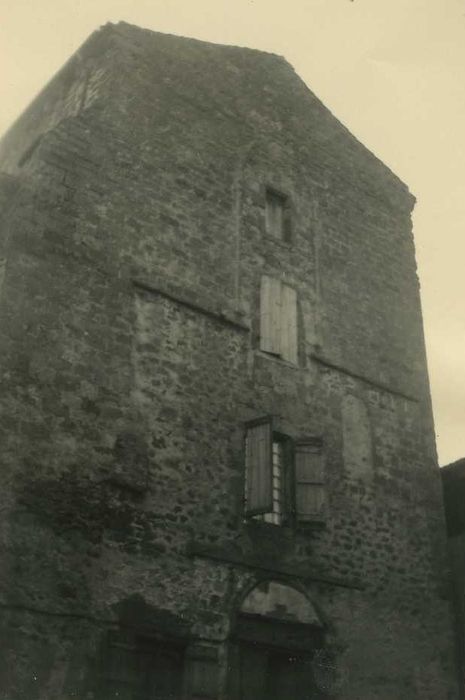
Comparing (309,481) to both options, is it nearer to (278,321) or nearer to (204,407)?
(204,407)

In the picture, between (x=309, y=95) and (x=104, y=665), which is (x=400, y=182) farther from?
(x=104, y=665)

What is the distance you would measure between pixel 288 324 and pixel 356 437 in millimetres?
2106

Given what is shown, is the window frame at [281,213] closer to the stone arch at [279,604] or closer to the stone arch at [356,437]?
the stone arch at [356,437]

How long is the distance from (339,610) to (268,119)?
348 inches

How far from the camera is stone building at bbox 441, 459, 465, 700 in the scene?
440 inches

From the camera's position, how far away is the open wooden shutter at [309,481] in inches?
408

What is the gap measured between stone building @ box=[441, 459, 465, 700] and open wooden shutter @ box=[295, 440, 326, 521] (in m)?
2.81

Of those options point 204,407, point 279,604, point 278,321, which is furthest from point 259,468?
point 278,321

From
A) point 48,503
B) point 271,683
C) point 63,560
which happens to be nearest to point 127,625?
point 63,560

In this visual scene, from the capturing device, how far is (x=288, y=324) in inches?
471

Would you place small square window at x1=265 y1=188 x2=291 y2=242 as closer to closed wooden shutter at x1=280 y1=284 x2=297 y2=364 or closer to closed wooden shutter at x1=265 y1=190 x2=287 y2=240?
closed wooden shutter at x1=265 y1=190 x2=287 y2=240

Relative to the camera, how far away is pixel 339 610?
10.2 m

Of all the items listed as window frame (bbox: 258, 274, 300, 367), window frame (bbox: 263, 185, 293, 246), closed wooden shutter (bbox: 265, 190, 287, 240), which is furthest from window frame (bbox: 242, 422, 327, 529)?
closed wooden shutter (bbox: 265, 190, 287, 240)

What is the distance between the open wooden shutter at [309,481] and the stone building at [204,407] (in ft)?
0.07
